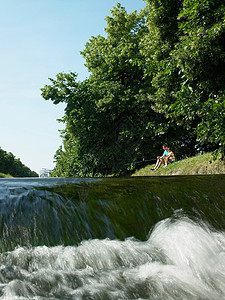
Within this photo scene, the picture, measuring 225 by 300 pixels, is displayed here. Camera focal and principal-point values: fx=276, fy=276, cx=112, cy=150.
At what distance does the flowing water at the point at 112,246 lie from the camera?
3.13 m

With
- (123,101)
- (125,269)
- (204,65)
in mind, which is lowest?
(125,269)

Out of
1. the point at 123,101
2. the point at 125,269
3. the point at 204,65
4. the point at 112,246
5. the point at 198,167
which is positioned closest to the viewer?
the point at 125,269

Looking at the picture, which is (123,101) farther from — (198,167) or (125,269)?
(125,269)

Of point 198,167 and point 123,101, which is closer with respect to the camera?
point 198,167

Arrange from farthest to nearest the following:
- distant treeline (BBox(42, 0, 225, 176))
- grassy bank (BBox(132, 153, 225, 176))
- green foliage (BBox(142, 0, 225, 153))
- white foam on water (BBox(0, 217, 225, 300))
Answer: distant treeline (BBox(42, 0, 225, 176)) < grassy bank (BBox(132, 153, 225, 176)) < green foliage (BBox(142, 0, 225, 153)) < white foam on water (BBox(0, 217, 225, 300))

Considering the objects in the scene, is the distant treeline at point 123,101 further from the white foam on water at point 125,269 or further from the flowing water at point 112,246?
the white foam on water at point 125,269

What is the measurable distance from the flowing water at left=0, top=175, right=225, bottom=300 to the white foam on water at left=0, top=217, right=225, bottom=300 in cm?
1

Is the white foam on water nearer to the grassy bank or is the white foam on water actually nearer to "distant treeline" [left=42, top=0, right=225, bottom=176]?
the grassy bank

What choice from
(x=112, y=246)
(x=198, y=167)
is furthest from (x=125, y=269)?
(x=198, y=167)

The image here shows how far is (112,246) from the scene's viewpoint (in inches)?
157

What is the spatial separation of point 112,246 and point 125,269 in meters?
0.50

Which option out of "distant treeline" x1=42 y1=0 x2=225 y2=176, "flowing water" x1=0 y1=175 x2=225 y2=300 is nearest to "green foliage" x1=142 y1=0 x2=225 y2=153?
"distant treeline" x1=42 y1=0 x2=225 y2=176

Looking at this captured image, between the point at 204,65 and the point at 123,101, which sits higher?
the point at 123,101

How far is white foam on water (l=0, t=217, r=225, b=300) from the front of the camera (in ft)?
10.00
